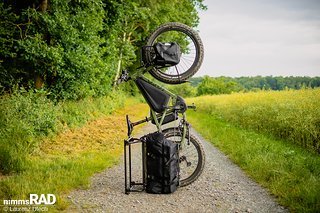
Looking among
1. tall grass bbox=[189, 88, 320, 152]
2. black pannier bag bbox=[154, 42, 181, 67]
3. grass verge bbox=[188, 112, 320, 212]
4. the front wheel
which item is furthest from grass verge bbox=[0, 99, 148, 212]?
tall grass bbox=[189, 88, 320, 152]

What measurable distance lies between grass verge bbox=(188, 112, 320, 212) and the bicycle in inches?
49.3

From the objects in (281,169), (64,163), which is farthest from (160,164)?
(64,163)

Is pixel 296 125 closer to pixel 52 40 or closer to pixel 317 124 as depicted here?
pixel 317 124

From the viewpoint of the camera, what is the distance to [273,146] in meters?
7.94

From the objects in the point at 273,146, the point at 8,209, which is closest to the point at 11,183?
the point at 8,209

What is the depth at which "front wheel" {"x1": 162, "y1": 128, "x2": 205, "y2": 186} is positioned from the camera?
5762 millimetres

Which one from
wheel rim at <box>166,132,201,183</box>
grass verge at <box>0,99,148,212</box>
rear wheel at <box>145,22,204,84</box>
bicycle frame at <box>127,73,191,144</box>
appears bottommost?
grass verge at <box>0,99,148,212</box>

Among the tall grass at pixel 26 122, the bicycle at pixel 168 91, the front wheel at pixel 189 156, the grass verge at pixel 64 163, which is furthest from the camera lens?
the tall grass at pixel 26 122

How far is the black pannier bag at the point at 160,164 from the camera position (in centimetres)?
520

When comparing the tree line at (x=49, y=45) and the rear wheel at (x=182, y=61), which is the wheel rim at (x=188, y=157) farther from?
the tree line at (x=49, y=45)

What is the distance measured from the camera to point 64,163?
21.9 feet

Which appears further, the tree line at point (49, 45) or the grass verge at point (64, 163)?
the tree line at point (49, 45)

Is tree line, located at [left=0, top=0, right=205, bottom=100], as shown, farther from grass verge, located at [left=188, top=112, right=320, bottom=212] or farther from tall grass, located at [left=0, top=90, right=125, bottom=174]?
grass verge, located at [left=188, top=112, right=320, bottom=212]

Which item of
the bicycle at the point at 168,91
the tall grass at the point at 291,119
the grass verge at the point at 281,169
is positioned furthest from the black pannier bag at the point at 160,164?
the tall grass at the point at 291,119
